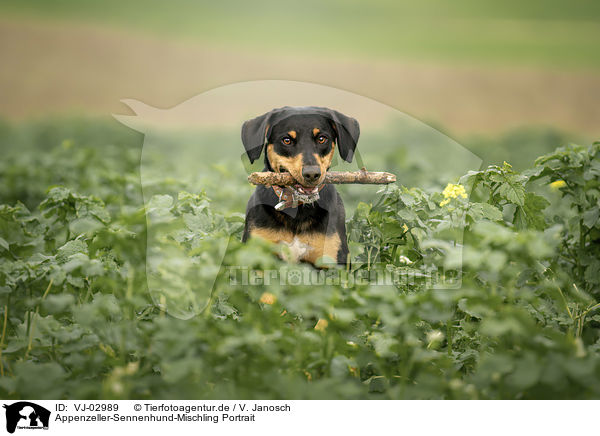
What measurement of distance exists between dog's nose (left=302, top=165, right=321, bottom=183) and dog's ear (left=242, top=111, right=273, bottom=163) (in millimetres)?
433

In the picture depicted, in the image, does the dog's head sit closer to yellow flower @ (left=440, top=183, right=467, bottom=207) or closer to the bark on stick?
the bark on stick

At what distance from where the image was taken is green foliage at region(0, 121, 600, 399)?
7.37 feet

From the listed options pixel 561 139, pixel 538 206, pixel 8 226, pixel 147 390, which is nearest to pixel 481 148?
pixel 561 139

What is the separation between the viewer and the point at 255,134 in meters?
3.69

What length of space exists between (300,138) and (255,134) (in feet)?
0.96

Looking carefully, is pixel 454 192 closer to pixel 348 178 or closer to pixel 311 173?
pixel 348 178

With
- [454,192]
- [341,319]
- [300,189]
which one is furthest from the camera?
[300,189]

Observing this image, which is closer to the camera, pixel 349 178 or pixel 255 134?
pixel 349 178
